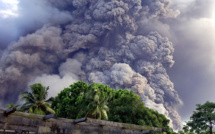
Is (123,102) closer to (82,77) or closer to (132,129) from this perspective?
(132,129)

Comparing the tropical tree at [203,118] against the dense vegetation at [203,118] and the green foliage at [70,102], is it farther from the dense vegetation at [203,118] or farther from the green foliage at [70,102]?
the green foliage at [70,102]

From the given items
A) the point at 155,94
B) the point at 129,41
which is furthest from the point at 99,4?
the point at 155,94

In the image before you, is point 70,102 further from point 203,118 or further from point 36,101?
point 203,118

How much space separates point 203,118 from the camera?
38.3 meters

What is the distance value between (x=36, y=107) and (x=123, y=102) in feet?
46.3

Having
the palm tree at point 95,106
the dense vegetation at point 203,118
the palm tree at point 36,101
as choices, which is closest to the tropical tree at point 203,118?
the dense vegetation at point 203,118

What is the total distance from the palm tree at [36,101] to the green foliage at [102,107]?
5.06 metres

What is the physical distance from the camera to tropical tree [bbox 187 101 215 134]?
3750 centimetres

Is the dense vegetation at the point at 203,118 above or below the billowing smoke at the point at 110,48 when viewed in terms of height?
below

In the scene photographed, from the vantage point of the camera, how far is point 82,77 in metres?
126

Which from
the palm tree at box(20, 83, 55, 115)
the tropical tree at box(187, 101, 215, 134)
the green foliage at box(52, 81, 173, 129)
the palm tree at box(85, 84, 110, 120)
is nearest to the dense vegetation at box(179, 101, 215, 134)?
the tropical tree at box(187, 101, 215, 134)

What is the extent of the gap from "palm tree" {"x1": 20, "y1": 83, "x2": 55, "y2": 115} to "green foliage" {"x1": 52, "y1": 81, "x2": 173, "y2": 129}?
16.6 ft

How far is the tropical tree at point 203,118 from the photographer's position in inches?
1476

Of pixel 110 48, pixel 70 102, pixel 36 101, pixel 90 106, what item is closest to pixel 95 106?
pixel 90 106
